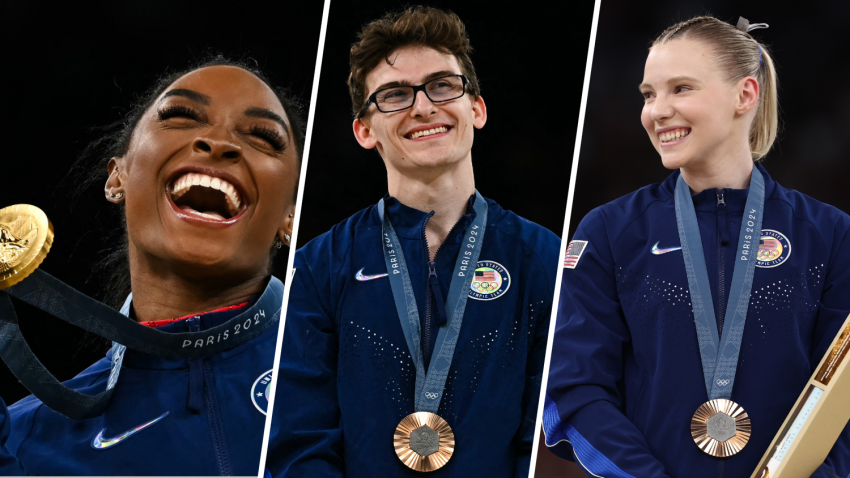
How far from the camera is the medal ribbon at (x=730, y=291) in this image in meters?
2.36

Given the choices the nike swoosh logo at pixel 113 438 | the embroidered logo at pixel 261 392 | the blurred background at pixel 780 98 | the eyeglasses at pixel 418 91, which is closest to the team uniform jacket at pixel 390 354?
the embroidered logo at pixel 261 392

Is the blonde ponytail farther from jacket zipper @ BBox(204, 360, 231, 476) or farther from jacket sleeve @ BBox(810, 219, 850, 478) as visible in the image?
jacket zipper @ BBox(204, 360, 231, 476)

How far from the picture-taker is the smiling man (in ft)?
7.17

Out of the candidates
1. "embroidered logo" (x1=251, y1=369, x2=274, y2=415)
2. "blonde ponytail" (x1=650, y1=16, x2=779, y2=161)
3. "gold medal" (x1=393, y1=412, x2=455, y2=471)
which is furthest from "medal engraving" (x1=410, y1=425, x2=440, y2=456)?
"blonde ponytail" (x1=650, y1=16, x2=779, y2=161)

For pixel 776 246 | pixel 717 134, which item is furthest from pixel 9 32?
pixel 776 246

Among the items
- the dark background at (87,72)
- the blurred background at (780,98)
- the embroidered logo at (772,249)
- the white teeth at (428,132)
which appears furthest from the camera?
the blurred background at (780,98)

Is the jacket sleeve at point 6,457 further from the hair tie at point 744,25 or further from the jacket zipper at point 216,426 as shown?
the hair tie at point 744,25

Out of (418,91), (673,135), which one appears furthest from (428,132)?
(673,135)

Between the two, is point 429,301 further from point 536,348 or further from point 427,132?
point 427,132

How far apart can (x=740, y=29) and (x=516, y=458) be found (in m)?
1.58

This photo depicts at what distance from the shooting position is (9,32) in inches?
103

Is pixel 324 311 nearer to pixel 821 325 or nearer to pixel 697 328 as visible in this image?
pixel 697 328

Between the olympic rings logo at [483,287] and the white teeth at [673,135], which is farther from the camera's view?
the white teeth at [673,135]

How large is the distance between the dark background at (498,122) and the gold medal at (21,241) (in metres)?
0.75
